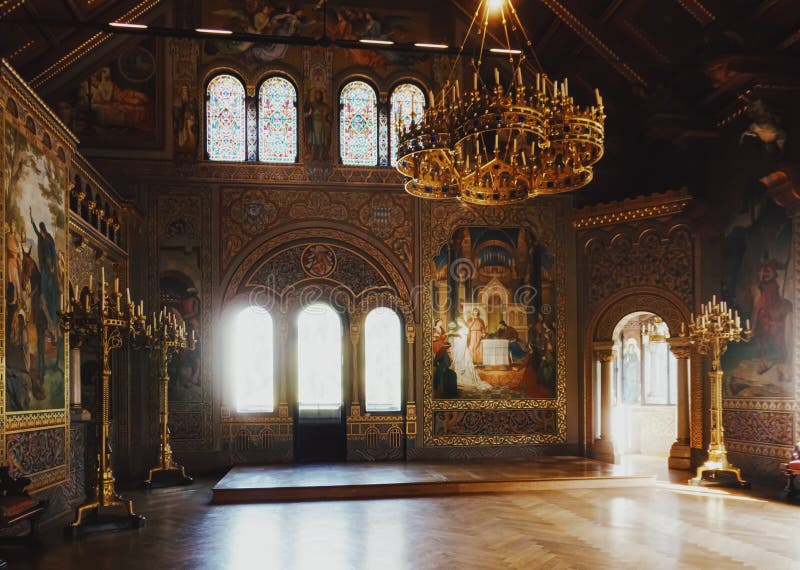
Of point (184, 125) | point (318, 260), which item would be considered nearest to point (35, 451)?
point (318, 260)

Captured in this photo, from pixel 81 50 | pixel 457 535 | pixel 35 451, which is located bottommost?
pixel 457 535

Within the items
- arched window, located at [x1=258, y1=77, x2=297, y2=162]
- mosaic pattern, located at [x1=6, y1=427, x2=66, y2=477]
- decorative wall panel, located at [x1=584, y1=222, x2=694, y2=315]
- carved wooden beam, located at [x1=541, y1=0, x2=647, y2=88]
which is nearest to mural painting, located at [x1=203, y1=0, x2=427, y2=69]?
arched window, located at [x1=258, y1=77, x2=297, y2=162]

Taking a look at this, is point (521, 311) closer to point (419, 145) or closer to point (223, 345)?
point (223, 345)

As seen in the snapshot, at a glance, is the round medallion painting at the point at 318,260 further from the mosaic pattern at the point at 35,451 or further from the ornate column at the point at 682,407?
the ornate column at the point at 682,407

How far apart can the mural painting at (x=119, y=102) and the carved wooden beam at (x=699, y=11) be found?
10614 mm

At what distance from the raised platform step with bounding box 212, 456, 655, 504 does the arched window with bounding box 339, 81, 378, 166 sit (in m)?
6.74

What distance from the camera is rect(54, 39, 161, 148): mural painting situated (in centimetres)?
1573

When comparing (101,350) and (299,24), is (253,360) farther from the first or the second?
(299,24)

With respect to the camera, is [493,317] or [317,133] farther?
[493,317]

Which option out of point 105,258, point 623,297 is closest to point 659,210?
point 623,297

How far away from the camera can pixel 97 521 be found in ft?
32.5

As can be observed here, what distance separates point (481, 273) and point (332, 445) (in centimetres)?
500

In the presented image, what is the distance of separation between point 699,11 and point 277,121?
28.7 ft

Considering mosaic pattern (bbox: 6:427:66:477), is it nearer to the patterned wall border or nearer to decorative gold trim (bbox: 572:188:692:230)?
the patterned wall border
